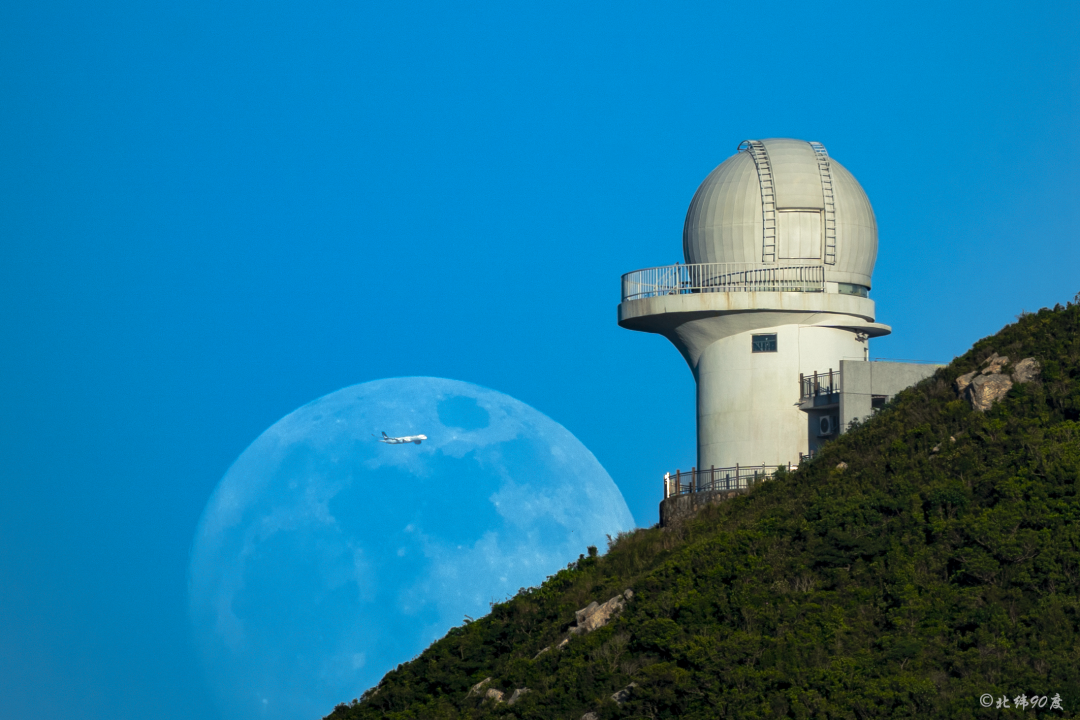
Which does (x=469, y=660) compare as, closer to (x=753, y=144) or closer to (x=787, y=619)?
(x=787, y=619)

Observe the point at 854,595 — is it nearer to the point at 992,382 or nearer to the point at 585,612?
the point at 585,612

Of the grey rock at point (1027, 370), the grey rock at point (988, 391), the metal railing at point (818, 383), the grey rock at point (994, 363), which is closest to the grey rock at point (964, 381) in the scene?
the grey rock at point (994, 363)

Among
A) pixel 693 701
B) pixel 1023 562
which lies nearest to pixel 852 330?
pixel 1023 562

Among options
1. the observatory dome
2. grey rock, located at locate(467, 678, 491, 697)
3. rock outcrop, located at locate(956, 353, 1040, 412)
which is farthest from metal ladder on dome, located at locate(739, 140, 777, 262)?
grey rock, located at locate(467, 678, 491, 697)

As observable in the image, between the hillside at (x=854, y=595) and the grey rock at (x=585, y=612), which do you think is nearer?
the hillside at (x=854, y=595)

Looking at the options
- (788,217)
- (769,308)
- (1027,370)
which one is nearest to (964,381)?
(1027,370)

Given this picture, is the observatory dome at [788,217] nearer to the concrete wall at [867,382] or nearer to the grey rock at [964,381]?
the concrete wall at [867,382]

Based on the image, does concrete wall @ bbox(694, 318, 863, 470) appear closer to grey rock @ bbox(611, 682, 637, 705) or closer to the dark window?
the dark window
